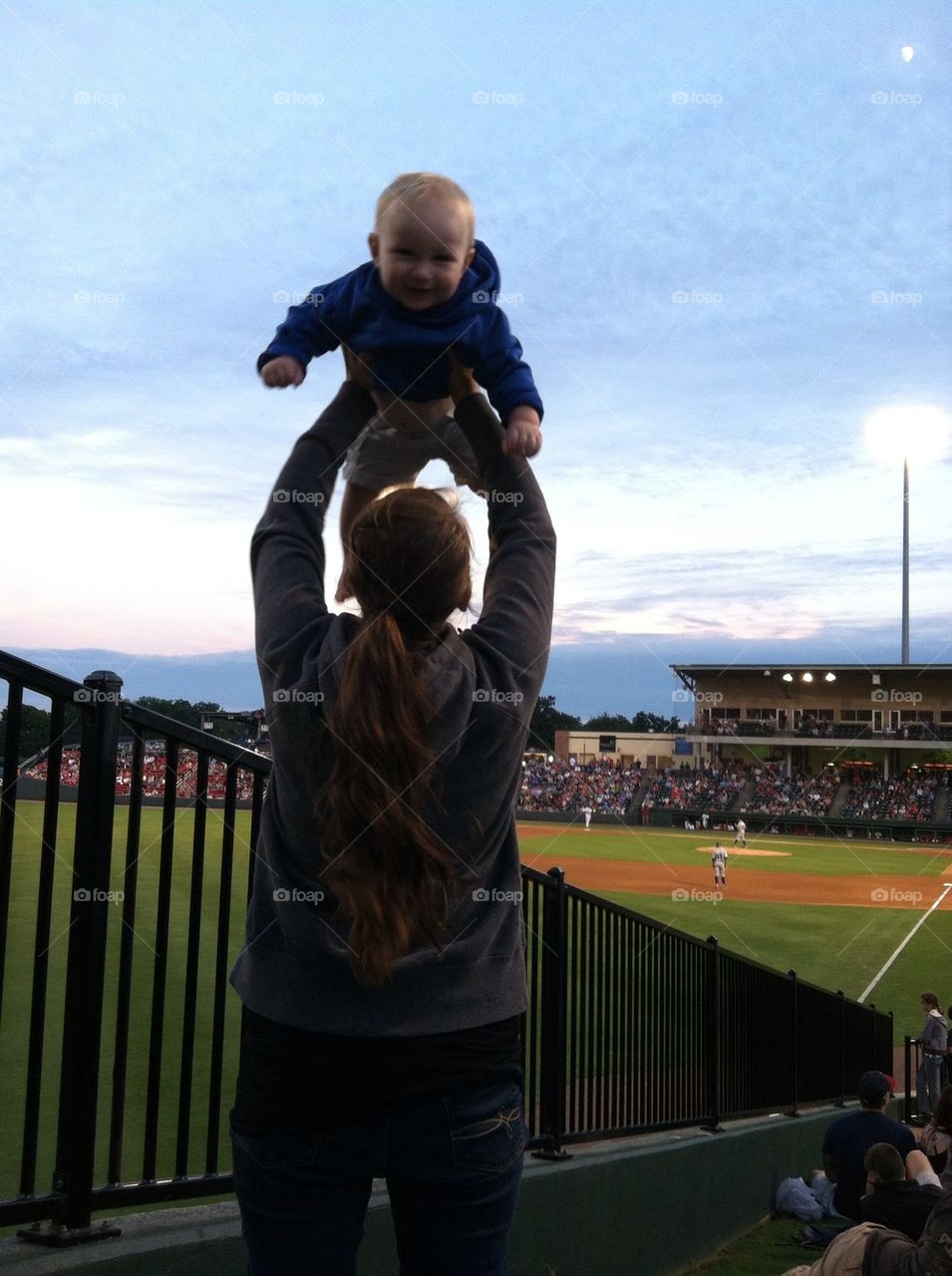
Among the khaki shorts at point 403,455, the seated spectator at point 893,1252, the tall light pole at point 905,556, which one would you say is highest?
the tall light pole at point 905,556

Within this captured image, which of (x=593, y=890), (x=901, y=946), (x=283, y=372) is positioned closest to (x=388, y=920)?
(x=283, y=372)

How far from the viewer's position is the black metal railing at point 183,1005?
2.73m

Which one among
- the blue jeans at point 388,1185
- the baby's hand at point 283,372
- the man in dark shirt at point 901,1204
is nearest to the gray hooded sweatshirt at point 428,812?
the blue jeans at point 388,1185

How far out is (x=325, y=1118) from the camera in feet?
5.39

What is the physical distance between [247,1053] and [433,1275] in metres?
0.43

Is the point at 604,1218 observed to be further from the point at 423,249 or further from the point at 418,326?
the point at 423,249

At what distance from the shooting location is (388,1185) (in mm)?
1660

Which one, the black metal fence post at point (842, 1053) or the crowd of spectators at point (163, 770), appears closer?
the crowd of spectators at point (163, 770)

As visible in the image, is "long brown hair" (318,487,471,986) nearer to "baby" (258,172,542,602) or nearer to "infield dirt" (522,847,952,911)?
"baby" (258,172,542,602)

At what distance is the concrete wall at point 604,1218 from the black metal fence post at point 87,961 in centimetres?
12

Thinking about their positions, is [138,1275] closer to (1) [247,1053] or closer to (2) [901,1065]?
(1) [247,1053]

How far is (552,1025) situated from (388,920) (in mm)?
3119

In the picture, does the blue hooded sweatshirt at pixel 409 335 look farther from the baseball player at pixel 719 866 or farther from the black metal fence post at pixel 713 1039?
the baseball player at pixel 719 866

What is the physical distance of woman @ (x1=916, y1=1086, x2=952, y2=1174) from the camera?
6.87 metres
